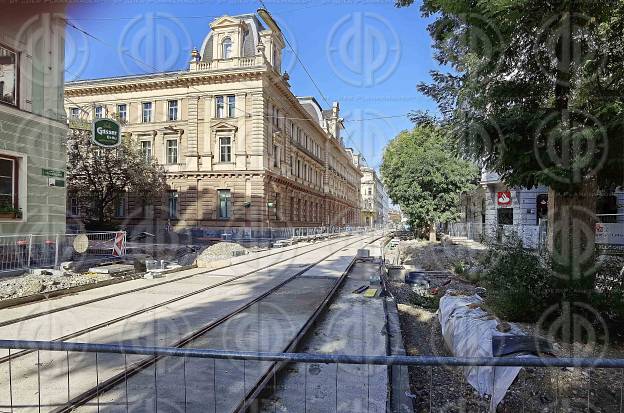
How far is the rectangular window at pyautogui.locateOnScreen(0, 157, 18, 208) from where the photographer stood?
1243cm

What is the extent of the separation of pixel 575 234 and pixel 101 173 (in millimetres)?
25400

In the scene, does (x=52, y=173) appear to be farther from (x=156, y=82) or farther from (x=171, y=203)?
(x=156, y=82)

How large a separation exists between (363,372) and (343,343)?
1460 millimetres

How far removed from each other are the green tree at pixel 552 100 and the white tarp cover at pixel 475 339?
5.99ft

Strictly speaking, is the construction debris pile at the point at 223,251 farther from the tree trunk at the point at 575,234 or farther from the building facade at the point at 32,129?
the tree trunk at the point at 575,234

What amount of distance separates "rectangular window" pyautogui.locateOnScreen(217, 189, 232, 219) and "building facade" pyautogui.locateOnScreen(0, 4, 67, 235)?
1815cm

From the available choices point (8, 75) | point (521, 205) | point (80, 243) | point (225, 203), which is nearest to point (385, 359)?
point (80, 243)

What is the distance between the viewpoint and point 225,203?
3278 centimetres

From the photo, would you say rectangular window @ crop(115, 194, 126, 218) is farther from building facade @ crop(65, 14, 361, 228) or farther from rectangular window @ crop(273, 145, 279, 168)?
rectangular window @ crop(273, 145, 279, 168)

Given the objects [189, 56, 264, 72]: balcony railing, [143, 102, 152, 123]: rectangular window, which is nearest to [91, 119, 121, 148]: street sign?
[189, 56, 264, 72]: balcony railing

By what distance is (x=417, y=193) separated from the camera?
1070 inches

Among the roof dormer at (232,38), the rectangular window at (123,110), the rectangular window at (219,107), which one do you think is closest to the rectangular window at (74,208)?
the rectangular window at (123,110)

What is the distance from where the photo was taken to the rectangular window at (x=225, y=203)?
3259 centimetres
